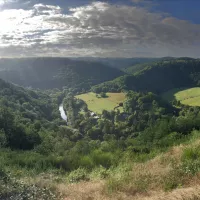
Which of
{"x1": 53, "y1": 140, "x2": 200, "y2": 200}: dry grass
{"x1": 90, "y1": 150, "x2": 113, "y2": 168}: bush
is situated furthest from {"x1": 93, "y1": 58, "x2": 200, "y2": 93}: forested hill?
{"x1": 53, "y1": 140, "x2": 200, "y2": 200}: dry grass

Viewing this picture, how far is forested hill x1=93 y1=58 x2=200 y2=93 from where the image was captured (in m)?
161

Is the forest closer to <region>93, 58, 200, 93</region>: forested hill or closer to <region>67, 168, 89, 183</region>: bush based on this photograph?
<region>67, 168, 89, 183</region>: bush

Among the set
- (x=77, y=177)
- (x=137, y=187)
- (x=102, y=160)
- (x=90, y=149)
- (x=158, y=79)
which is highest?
(x=137, y=187)

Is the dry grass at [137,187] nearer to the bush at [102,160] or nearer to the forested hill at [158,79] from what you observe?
the bush at [102,160]

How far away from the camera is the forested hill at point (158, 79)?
161 metres

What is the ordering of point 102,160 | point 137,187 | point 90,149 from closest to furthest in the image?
point 137,187, point 102,160, point 90,149

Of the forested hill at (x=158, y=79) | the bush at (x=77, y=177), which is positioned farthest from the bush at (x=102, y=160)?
the forested hill at (x=158, y=79)

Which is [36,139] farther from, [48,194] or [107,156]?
[48,194]

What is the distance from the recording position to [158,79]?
589 ft

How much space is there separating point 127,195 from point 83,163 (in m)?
6.54

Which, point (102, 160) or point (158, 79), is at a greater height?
point (102, 160)

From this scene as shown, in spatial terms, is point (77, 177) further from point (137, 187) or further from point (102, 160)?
point (102, 160)

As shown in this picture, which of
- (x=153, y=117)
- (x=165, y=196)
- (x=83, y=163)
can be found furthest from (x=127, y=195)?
(x=153, y=117)

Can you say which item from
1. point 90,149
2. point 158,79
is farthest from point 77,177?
point 158,79
